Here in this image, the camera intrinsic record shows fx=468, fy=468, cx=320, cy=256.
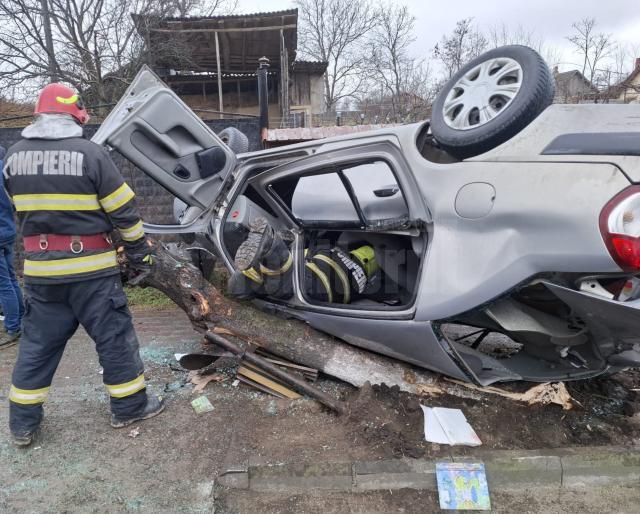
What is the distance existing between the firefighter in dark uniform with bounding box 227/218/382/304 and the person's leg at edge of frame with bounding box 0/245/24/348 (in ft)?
8.09

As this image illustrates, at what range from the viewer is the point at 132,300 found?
18.5 ft

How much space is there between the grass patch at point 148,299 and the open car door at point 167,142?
234 centimetres

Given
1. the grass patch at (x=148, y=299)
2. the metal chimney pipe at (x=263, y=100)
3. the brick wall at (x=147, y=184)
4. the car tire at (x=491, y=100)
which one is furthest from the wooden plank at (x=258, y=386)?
the metal chimney pipe at (x=263, y=100)

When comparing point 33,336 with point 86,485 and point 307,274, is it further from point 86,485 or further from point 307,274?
point 307,274

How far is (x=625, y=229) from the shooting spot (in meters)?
1.84

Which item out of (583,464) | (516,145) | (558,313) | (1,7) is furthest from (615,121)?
(1,7)

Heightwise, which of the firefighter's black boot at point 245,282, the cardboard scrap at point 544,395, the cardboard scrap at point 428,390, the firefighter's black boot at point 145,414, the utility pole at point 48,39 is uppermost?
the utility pole at point 48,39

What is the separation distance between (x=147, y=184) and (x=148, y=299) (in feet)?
7.41

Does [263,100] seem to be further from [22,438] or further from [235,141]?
[22,438]

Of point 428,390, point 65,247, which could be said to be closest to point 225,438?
point 428,390

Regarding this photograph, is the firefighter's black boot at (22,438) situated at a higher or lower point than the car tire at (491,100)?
lower

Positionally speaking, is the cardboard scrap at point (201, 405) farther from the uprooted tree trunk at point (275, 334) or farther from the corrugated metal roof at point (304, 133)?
the corrugated metal roof at point (304, 133)

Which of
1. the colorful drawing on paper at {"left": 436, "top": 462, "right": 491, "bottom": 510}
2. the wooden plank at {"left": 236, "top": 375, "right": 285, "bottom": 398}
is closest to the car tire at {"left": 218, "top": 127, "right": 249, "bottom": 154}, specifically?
the wooden plank at {"left": 236, "top": 375, "right": 285, "bottom": 398}

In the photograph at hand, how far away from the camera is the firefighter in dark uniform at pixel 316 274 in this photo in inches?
114
